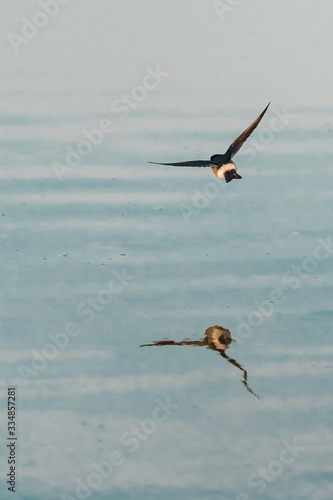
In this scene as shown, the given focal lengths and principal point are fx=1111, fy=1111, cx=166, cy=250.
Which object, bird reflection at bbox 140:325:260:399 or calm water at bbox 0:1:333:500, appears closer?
calm water at bbox 0:1:333:500

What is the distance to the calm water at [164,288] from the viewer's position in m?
6.38

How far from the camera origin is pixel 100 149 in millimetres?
10531

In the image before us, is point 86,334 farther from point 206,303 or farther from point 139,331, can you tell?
point 206,303

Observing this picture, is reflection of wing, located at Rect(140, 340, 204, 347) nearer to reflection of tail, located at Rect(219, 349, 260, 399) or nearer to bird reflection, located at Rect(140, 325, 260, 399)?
bird reflection, located at Rect(140, 325, 260, 399)

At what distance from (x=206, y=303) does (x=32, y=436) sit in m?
1.89

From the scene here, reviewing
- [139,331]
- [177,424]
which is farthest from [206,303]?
[177,424]

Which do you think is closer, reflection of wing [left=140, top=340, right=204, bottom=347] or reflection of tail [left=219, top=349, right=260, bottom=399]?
reflection of tail [left=219, top=349, right=260, bottom=399]

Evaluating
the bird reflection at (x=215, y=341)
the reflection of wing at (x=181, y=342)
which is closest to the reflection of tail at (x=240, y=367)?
the bird reflection at (x=215, y=341)

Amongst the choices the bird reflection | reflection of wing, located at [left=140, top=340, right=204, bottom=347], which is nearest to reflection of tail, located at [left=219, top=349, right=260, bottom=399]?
the bird reflection

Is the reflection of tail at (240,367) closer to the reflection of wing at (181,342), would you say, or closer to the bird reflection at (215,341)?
the bird reflection at (215,341)

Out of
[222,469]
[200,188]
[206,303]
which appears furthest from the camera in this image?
[200,188]

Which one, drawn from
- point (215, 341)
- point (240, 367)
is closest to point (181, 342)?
point (215, 341)

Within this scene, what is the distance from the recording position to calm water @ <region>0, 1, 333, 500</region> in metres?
6.38

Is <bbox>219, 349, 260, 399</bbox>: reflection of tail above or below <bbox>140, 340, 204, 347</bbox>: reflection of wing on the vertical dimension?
above
